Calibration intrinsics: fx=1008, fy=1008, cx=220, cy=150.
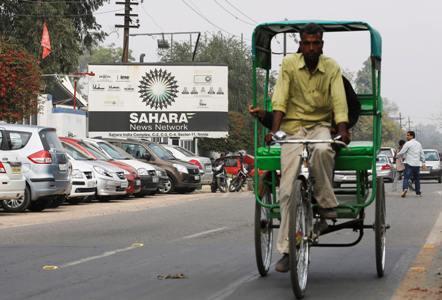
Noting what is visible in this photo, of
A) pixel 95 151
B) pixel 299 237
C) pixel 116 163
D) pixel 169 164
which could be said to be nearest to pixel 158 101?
pixel 169 164

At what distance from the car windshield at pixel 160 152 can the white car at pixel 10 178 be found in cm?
1301

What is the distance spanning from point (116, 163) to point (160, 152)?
612 centimetres

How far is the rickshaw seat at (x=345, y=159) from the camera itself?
881 cm

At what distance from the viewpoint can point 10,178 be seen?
62.0ft

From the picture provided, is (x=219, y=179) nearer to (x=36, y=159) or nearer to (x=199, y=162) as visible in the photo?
(x=199, y=162)

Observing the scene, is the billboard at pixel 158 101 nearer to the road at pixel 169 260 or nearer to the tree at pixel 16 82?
the tree at pixel 16 82

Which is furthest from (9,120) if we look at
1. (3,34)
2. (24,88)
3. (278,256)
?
(278,256)

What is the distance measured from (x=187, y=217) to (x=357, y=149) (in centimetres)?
989

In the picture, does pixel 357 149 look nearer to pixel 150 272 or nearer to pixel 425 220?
pixel 150 272

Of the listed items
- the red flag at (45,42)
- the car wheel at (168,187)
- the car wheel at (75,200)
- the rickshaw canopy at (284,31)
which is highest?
the red flag at (45,42)

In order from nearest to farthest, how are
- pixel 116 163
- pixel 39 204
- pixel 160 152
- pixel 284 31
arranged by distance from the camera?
1. pixel 284 31
2. pixel 39 204
3. pixel 116 163
4. pixel 160 152

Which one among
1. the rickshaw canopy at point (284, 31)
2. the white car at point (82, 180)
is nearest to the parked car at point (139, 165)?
the white car at point (82, 180)

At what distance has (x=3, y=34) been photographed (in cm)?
4394

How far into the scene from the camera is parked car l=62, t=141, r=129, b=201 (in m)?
24.8
